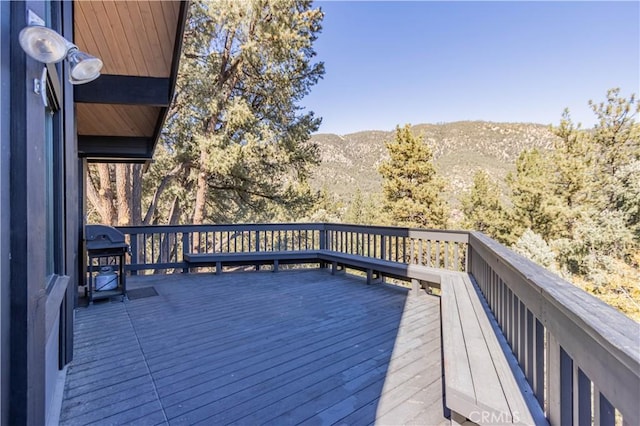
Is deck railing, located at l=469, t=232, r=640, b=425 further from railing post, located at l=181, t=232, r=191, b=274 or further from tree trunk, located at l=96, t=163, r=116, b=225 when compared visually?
tree trunk, located at l=96, t=163, r=116, b=225

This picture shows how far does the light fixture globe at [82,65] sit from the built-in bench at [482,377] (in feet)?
7.98

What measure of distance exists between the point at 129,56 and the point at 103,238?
91.1 inches

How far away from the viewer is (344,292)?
462 centimetres

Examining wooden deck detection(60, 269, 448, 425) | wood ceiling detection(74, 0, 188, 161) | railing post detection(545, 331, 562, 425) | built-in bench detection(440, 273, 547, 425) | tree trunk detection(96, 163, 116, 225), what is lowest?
wooden deck detection(60, 269, 448, 425)

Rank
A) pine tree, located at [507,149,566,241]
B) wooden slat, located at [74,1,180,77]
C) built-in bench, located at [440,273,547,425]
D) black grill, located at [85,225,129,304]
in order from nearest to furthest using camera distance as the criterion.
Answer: built-in bench, located at [440,273,547,425] → wooden slat, located at [74,1,180,77] → black grill, located at [85,225,129,304] → pine tree, located at [507,149,566,241]

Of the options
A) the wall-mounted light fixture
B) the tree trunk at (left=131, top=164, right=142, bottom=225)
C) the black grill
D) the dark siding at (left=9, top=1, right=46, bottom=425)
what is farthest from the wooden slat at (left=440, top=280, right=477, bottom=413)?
the tree trunk at (left=131, top=164, right=142, bottom=225)

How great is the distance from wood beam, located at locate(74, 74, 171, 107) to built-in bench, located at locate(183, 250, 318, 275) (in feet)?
10.0

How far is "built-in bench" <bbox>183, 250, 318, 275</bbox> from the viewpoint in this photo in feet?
19.1

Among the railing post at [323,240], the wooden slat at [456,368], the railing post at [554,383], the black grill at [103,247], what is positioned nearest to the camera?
the railing post at [554,383]

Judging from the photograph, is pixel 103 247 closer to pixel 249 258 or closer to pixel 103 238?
pixel 103 238

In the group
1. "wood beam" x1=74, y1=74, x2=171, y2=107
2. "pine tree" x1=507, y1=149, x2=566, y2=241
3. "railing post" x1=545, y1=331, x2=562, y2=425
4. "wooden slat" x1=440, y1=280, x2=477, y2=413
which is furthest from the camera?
"pine tree" x1=507, y1=149, x2=566, y2=241

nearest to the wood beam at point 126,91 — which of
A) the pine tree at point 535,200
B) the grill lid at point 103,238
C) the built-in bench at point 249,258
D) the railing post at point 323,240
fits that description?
the grill lid at point 103,238

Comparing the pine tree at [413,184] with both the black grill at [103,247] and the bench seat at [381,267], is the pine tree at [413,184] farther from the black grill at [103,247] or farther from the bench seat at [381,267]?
the black grill at [103,247]

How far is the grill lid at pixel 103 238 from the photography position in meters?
4.09
